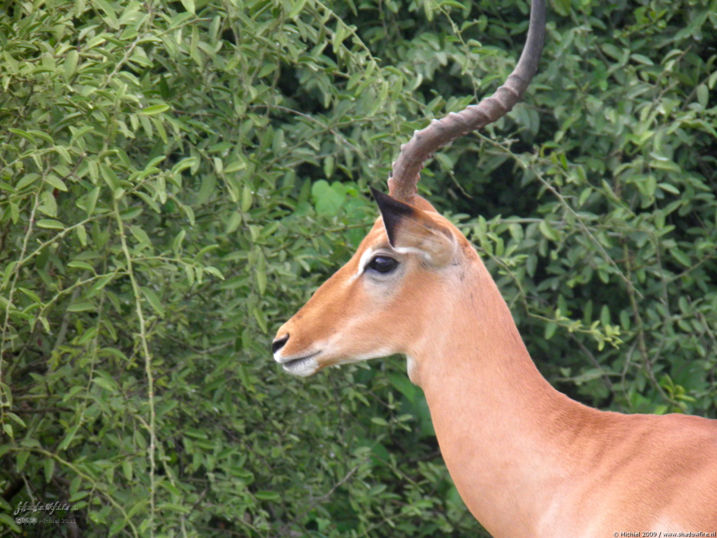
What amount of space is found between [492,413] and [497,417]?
2cm

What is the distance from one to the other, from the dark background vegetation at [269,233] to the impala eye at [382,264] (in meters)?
0.41

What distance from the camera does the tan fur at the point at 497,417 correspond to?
7.40 ft

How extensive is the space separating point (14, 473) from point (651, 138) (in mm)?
2941

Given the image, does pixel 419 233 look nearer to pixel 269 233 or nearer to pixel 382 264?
pixel 382 264

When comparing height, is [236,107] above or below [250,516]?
above

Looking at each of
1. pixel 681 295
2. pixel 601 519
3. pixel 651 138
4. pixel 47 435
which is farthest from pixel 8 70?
pixel 681 295

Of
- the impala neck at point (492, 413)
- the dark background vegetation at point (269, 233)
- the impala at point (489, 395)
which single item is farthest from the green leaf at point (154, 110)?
the impala neck at point (492, 413)

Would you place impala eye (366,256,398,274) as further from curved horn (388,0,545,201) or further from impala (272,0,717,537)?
curved horn (388,0,545,201)

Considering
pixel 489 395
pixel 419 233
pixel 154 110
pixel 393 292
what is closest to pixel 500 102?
pixel 419 233

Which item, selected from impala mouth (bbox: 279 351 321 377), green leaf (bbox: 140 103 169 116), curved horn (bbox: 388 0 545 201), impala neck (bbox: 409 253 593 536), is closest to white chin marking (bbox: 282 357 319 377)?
impala mouth (bbox: 279 351 321 377)

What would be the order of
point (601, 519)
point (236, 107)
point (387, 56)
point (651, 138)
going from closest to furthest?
1. point (601, 519)
2. point (236, 107)
3. point (651, 138)
4. point (387, 56)

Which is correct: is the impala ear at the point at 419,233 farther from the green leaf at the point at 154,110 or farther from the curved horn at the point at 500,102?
the green leaf at the point at 154,110

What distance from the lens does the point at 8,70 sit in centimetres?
277

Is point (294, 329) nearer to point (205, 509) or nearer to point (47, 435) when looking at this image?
point (205, 509)
